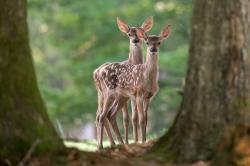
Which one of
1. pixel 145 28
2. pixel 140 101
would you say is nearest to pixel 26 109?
pixel 140 101

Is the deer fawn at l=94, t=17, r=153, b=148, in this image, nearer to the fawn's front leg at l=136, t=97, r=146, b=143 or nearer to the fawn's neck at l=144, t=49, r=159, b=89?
the fawn's front leg at l=136, t=97, r=146, b=143

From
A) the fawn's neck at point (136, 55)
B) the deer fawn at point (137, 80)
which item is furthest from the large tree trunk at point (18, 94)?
the fawn's neck at point (136, 55)

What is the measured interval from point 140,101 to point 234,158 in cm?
475

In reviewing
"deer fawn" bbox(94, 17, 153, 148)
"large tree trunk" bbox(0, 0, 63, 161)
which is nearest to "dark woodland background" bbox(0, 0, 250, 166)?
"large tree trunk" bbox(0, 0, 63, 161)

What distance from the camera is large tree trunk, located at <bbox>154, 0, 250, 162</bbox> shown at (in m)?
8.20

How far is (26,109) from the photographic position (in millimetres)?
8391

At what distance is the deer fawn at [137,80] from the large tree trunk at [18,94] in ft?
11.0

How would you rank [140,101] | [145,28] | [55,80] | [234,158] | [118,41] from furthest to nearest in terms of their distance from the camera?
[55,80]
[118,41]
[145,28]
[140,101]
[234,158]

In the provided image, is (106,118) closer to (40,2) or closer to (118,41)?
(118,41)

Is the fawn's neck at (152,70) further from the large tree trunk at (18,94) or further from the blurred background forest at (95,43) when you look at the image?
the blurred background forest at (95,43)

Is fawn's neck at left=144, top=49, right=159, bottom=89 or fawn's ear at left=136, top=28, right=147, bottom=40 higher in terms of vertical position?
fawn's ear at left=136, top=28, right=147, bottom=40

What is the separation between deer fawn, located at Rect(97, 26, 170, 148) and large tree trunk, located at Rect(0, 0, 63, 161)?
11.0 ft

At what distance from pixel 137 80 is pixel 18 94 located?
4.10 m

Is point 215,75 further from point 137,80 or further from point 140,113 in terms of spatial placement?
point 137,80
